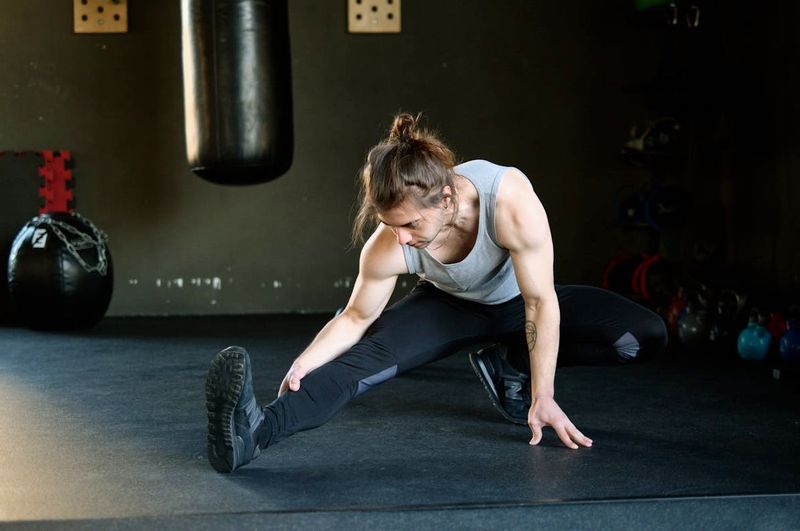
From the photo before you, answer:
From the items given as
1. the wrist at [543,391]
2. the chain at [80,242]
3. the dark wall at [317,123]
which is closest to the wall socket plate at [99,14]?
the dark wall at [317,123]

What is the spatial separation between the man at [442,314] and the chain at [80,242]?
2546mm

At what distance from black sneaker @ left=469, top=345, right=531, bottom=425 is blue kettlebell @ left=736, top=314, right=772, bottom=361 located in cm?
133

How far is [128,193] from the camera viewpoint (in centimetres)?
515

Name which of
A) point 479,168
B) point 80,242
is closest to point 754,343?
point 479,168

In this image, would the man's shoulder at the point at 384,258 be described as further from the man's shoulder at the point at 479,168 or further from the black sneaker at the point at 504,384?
the black sneaker at the point at 504,384

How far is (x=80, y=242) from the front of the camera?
445cm

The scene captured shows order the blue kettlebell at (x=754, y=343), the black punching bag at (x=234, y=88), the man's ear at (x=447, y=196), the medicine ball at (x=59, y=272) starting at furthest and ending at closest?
the medicine ball at (x=59, y=272), the black punching bag at (x=234, y=88), the blue kettlebell at (x=754, y=343), the man's ear at (x=447, y=196)

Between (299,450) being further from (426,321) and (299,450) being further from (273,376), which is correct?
(273,376)

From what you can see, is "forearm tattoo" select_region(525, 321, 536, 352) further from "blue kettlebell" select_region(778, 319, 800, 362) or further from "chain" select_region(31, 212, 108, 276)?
"chain" select_region(31, 212, 108, 276)

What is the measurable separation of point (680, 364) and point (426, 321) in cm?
155

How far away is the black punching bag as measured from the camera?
4070 mm

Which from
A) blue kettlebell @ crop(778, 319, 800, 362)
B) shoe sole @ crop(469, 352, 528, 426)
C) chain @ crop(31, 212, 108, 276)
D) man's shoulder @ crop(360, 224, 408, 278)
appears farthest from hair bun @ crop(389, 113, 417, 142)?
chain @ crop(31, 212, 108, 276)

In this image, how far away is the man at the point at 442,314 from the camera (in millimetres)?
1916

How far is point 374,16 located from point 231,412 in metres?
3.69
